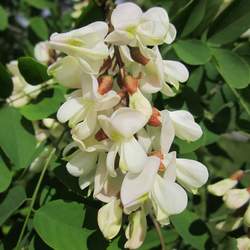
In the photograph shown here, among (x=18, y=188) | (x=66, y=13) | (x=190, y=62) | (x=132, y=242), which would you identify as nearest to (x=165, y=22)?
(x=190, y=62)

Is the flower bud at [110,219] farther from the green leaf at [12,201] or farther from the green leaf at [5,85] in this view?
the green leaf at [5,85]

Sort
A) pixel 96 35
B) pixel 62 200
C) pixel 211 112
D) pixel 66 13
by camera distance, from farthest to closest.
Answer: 1. pixel 66 13
2. pixel 211 112
3. pixel 62 200
4. pixel 96 35

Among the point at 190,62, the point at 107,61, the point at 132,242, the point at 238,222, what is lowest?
the point at 238,222

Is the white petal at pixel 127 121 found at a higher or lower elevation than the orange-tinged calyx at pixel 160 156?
higher

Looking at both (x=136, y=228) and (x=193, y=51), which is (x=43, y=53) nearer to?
(x=193, y=51)

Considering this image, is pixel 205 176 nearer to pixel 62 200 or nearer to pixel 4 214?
pixel 62 200

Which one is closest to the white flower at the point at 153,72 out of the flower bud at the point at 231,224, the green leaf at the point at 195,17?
the green leaf at the point at 195,17

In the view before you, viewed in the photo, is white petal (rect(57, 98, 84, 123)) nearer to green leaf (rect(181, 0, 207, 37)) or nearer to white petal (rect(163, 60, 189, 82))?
white petal (rect(163, 60, 189, 82))
